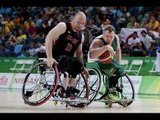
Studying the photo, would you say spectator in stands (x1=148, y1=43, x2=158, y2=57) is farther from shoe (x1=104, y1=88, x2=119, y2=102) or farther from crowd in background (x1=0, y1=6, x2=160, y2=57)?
shoe (x1=104, y1=88, x2=119, y2=102)

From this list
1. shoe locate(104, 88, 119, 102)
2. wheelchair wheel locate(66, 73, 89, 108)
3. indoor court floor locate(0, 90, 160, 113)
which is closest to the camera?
indoor court floor locate(0, 90, 160, 113)

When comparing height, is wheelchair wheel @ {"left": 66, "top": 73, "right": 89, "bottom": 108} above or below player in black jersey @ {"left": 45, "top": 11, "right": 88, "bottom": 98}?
below

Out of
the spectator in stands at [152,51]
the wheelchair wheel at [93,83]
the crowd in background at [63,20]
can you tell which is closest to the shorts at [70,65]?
the wheelchair wheel at [93,83]

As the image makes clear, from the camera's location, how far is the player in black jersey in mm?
6969

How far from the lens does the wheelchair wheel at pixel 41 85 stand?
6.88m

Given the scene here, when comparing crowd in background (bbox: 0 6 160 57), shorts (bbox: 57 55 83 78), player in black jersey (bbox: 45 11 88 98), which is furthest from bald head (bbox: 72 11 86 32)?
crowd in background (bbox: 0 6 160 57)

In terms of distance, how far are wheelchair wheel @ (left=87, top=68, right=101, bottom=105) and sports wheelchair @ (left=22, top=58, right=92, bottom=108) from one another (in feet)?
0.34

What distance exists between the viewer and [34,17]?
14180 millimetres

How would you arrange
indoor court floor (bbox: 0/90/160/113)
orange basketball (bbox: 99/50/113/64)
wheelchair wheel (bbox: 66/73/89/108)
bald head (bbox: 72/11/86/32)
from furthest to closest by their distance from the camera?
orange basketball (bbox: 99/50/113/64), wheelchair wheel (bbox: 66/73/89/108), bald head (bbox: 72/11/86/32), indoor court floor (bbox: 0/90/160/113)

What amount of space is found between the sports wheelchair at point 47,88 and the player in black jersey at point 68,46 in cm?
11

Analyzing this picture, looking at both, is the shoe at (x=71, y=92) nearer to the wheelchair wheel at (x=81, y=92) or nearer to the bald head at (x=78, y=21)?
the wheelchair wheel at (x=81, y=92)

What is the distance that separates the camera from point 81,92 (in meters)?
7.35
